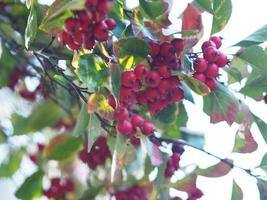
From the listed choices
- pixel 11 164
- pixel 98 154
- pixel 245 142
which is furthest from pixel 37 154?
pixel 245 142

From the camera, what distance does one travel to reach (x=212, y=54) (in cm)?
77

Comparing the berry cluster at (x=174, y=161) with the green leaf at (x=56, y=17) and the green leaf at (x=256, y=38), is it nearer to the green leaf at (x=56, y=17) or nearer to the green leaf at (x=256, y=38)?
the green leaf at (x=256, y=38)

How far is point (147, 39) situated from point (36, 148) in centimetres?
76

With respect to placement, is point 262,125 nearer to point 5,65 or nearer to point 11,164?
point 5,65

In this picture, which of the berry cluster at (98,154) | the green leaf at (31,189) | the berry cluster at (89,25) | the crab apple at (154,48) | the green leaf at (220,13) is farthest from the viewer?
the green leaf at (31,189)

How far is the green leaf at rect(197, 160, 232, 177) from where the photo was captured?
0.98 metres

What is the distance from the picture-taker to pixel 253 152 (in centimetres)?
94

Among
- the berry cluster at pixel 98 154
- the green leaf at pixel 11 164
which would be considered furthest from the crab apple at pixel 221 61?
the green leaf at pixel 11 164

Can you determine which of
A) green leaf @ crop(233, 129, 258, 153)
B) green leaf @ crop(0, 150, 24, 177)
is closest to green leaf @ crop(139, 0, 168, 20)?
green leaf @ crop(233, 129, 258, 153)

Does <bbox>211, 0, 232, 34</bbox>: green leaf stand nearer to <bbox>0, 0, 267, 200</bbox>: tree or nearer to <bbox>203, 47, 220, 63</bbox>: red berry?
<bbox>0, 0, 267, 200</bbox>: tree

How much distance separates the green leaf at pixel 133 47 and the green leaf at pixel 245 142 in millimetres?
234

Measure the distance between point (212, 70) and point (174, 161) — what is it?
0.90 feet

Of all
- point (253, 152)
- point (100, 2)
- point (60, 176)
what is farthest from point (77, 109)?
point (100, 2)

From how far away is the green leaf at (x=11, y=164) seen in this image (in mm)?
1429
